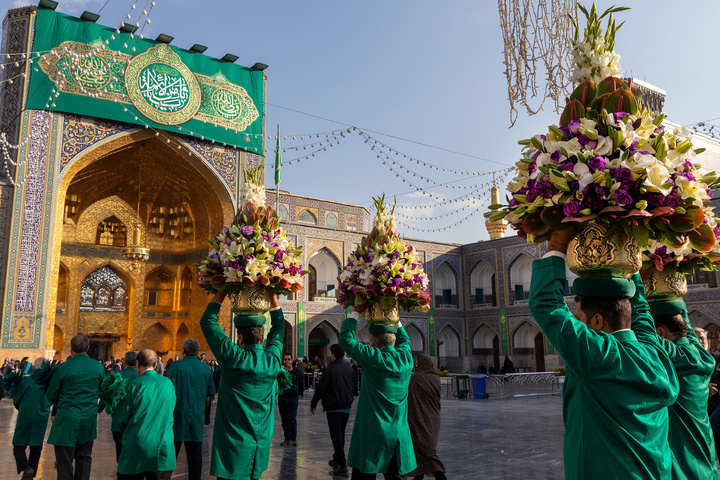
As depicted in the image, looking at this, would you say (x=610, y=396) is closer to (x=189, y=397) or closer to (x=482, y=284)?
(x=189, y=397)

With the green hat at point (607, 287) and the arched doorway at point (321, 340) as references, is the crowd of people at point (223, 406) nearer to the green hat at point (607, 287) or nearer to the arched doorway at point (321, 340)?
the green hat at point (607, 287)

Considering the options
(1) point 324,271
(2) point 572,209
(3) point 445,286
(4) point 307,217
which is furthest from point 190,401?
(3) point 445,286

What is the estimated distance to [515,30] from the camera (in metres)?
5.60

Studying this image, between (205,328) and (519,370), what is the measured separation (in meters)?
21.3

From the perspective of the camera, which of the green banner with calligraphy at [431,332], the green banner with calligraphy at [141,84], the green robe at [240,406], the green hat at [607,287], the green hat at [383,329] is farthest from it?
the green banner with calligraphy at [431,332]

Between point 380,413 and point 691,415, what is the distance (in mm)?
1799

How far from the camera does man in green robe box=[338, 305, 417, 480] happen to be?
11.8ft

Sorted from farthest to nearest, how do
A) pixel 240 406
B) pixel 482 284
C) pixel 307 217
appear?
1. pixel 482 284
2. pixel 307 217
3. pixel 240 406

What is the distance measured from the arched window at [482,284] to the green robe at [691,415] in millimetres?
22096

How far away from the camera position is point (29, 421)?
14.8ft

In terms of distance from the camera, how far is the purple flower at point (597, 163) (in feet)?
5.73

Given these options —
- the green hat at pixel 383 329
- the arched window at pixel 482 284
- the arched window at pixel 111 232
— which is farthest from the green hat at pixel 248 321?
the arched window at pixel 482 284

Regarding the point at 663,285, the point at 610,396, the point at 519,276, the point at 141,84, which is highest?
the point at 141,84

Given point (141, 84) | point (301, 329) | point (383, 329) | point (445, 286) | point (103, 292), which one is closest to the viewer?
point (383, 329)
